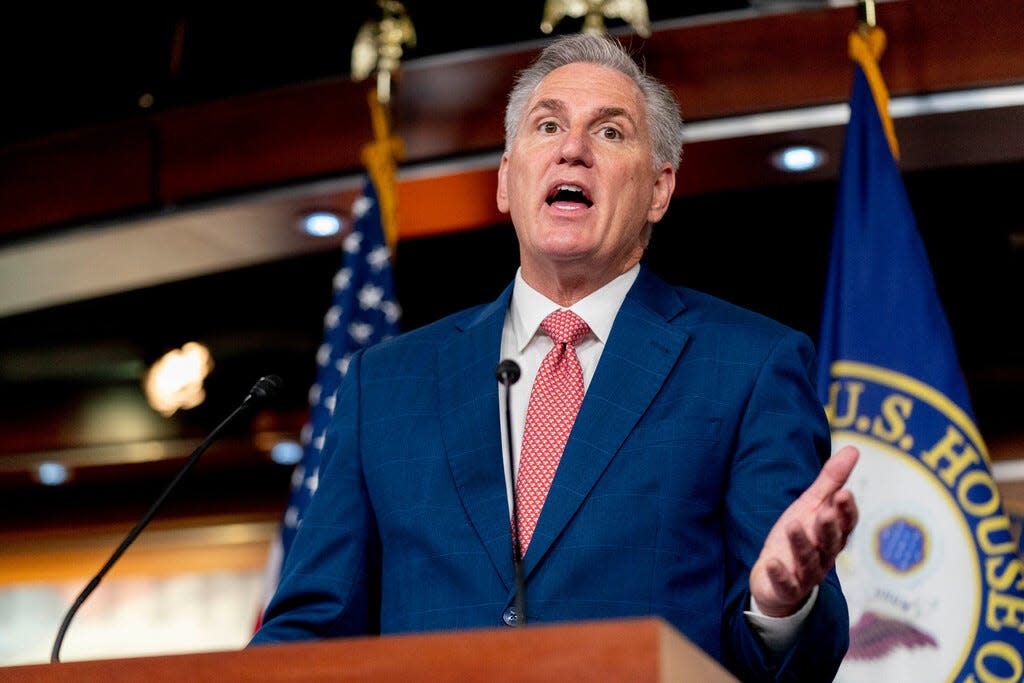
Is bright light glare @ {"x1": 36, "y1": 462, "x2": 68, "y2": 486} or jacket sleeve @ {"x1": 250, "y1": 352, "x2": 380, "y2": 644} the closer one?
jacket sleeve @ {"x1": 250, "y1": 352, "x2": 380, "y2": 644}

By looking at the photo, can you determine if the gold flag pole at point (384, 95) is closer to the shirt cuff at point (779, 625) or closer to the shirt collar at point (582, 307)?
the shirt collar at point (582, 307)

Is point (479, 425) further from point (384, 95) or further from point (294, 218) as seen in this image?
point (294, 218)

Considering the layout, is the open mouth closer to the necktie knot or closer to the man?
the man

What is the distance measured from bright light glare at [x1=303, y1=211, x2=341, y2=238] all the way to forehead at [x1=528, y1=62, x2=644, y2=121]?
7.79 ft

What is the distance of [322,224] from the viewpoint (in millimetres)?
4527

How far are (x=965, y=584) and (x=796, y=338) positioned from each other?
1333 millimetres

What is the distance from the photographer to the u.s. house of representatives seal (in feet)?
9.37

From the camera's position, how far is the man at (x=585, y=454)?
5.39 ft

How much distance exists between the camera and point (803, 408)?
1777 millimetres

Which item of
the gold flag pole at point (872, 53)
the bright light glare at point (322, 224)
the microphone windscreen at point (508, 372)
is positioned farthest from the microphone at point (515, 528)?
the bright light glare at point (322, 224)

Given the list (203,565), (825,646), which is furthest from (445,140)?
(825,646)

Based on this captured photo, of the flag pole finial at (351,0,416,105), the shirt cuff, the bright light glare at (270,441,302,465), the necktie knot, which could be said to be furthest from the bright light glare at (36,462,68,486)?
the shirt cuff

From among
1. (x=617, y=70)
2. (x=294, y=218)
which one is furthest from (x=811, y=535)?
(x=294, y=218)

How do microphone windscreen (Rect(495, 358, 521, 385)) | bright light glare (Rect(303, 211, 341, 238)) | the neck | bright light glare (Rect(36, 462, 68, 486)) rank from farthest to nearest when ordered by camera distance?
bright light glare (Rect(36, 462, 68, 486)) → bright light glare (Rect(303, 211, 341, 238)) → the neck → microphone windscreen (Rect(495, 358, 521, 385))
